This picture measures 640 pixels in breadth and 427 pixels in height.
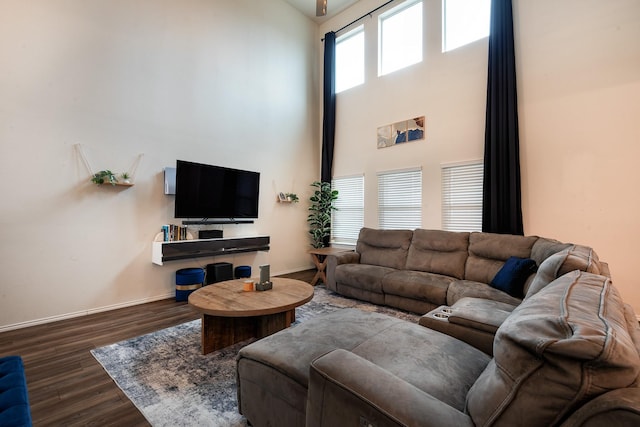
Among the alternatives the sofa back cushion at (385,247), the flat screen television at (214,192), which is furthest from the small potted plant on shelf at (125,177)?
the sofa back cushion at (385,247)

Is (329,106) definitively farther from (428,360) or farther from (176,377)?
(428,360)

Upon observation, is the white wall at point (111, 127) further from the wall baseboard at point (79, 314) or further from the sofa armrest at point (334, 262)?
the sofa armrest at point (334, 262)

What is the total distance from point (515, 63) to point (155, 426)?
5.27 metres

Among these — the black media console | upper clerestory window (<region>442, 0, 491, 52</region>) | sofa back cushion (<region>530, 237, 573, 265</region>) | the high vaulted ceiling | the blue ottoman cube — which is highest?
the high vaulted ceiling

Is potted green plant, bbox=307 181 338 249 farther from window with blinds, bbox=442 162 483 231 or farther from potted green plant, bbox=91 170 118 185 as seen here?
potted green plant, bbox=91 170 118 185

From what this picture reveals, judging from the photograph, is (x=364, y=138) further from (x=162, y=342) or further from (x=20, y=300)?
(x=20, y=300)

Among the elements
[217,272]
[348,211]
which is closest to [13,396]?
[217,272]

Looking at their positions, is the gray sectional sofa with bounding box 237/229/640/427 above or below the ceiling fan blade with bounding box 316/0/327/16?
below

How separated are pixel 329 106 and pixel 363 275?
3770mm

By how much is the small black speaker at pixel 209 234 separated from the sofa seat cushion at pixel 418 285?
2.48 metres

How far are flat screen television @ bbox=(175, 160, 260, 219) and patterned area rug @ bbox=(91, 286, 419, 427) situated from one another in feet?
5.59

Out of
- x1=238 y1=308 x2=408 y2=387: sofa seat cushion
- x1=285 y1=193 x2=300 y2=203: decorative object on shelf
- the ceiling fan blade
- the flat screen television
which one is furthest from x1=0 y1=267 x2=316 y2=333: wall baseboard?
the ceiling fan blade

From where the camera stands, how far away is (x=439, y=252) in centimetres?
372

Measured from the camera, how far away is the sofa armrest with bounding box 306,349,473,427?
2.70 ft
